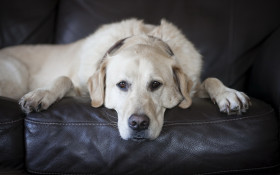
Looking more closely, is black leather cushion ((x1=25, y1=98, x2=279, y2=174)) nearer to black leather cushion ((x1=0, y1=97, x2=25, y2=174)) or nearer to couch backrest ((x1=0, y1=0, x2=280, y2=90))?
black leather cushion ((x1=0, y1=97, x2=25, y2=174))

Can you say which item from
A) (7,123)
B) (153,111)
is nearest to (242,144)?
(153,111)

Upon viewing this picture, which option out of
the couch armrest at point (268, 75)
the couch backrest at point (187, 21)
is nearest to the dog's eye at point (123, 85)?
the couch armrest at point (268, 75)

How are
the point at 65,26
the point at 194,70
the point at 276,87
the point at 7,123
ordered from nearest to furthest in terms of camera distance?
the point at 7,123
the point at 276,87
the point at 194,70
the point at 65,26

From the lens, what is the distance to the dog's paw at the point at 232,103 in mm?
1714

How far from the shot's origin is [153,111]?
1694 mm

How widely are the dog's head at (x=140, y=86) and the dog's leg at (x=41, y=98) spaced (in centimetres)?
22

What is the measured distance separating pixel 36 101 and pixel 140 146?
2.15ft

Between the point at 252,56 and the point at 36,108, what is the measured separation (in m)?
1.95

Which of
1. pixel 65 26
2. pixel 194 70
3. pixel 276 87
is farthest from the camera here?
pixel 65 26

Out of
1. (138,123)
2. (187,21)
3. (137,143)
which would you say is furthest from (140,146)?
(187,21)

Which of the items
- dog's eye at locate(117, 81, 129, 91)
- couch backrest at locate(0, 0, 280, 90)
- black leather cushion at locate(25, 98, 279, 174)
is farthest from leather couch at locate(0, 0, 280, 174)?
couch backrest at locate(0, 0, 280, 90)

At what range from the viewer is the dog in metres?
1.71

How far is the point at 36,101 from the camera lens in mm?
1705

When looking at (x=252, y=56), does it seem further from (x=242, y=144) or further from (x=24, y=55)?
(x=24, y=55)
